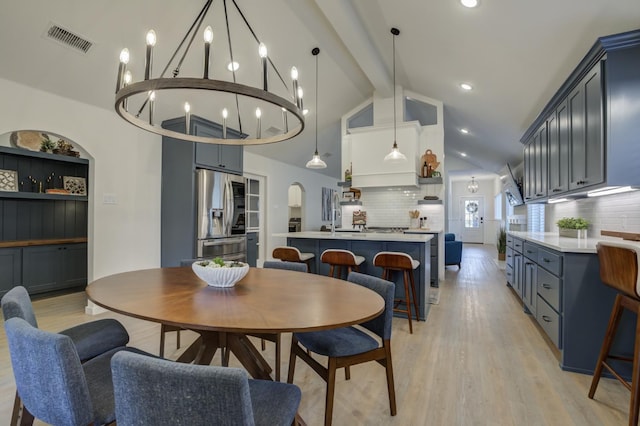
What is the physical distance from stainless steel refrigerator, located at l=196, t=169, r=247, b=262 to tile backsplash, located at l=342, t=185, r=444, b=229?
235cm

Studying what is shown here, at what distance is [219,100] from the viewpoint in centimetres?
453

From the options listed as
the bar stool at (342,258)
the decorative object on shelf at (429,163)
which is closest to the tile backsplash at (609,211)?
the decorative object on shelf at (429,163)

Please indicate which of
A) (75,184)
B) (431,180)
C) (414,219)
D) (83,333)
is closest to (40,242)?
(75,184)

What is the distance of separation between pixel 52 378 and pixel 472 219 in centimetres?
1331

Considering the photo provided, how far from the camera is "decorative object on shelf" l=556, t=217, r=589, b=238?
118 inches

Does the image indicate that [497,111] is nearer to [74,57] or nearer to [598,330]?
[598,330]

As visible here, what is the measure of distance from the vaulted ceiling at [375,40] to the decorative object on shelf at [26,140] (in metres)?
1.49

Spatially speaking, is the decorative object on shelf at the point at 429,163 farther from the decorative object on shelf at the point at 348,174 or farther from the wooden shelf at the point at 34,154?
the wooden shelf at the point at 34,154

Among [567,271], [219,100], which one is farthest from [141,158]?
[567,271]

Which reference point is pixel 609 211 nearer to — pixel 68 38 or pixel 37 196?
pixel 68 38

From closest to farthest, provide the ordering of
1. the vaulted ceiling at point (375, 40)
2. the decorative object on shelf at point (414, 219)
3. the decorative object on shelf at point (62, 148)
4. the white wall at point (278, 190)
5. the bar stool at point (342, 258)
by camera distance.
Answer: the vaulted ceiling at point (375, 40)
the bar stool at point (342, 258)
the decorative object on shelf at point (62, 148)
the decorative object on shelf at point (414, 219)
the white wall at point (278, 190)

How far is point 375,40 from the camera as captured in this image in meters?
4.09

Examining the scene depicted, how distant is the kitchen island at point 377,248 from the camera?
3492 mm

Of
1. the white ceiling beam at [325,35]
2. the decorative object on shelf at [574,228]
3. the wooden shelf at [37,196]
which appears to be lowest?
the decorative object on shelf at [574,228]
